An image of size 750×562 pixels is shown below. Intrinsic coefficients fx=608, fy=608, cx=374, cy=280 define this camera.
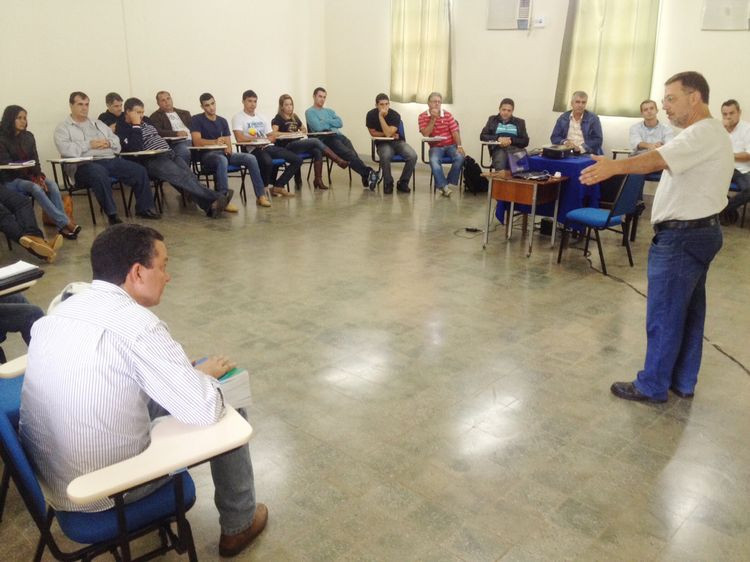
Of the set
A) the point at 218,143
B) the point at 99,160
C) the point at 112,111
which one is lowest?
the point at 99,160

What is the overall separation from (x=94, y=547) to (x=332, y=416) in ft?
4.54

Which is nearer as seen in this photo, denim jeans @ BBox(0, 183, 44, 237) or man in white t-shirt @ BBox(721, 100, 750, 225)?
denim jeans @ BBox(0, 183, 44, 237)

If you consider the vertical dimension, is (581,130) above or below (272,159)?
above

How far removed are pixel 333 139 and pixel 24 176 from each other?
13.5ft

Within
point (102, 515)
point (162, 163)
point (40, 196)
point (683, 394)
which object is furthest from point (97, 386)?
point (162, 163)

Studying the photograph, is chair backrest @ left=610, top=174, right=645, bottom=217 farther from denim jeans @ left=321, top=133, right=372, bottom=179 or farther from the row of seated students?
denim jeans @ left=321, top=133, right=372, bottom=179

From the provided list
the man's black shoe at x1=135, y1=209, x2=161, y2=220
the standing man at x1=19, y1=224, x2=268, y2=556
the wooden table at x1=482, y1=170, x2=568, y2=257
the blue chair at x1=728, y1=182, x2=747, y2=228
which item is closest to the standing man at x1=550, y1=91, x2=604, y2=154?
the blue chair at x1=728, y1=182, x2=747, y2=228

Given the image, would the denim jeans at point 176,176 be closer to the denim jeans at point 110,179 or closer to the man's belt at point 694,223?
the denim jeans at point 110,179

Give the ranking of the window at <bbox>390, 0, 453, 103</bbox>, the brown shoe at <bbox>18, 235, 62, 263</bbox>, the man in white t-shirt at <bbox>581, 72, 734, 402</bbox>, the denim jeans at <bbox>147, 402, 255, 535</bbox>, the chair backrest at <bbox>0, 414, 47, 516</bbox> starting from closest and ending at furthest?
the chair backrest at <bbox>0, 414, 47, 516</bbox> → the denim jeans at <bbox>147, 402, 255, 535</bbox> → the man in white t-shirt at <bbox>581, 72, 734, 402</bbox> → the brown shoe at <bbox>18, 235, 62, 263</bbox> → the window at <bbox>390, 0, 453, 103</bbox>

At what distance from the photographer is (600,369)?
3.27m

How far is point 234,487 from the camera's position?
6.26ft

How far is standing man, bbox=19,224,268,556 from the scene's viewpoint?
1428 mm

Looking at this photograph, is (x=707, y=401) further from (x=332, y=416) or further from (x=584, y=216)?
(x=584, y=216)

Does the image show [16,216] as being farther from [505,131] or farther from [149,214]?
[505,131]
